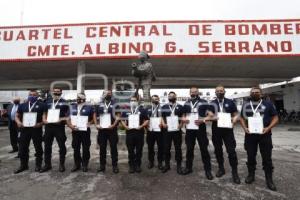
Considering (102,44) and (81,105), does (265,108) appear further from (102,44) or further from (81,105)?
(102,44)

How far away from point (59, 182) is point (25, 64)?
43.5 ft

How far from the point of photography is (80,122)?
4.71m

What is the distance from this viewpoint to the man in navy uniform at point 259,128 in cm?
385

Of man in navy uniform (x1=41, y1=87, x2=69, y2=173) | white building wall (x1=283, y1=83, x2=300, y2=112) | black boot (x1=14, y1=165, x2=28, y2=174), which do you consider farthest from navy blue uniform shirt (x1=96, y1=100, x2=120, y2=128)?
white building wall (x1=283, y1=83, x2=300, y2=112)

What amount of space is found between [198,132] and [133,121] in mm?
1351

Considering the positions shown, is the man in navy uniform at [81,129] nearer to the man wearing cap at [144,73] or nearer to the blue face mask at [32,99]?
the blue face mask at [32,99]

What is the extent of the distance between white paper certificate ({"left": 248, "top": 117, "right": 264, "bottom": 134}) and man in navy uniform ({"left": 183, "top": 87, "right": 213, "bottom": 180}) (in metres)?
0.80

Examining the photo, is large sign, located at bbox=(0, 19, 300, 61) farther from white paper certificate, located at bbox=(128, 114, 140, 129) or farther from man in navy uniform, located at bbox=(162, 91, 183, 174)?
white paper certificate, located at bbox=(128, 114, 140, 129)

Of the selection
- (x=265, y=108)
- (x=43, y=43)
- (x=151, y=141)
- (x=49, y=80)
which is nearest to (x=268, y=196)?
(x=265, y=108)

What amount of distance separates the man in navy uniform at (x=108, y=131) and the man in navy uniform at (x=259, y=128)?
2.53 metres

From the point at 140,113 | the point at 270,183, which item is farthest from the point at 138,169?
the point at 270,183

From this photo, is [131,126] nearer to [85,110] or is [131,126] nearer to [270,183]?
[85,110]

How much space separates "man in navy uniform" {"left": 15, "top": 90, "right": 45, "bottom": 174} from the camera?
15.6 ft

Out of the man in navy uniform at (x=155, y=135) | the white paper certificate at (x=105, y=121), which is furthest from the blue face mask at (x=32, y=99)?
the man in navy uniform at (x=155, y=135)
